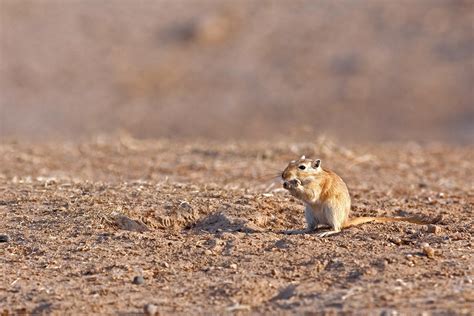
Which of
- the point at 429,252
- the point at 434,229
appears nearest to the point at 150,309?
the point at 429,252

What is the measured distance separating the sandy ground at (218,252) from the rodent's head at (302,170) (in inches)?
15.7

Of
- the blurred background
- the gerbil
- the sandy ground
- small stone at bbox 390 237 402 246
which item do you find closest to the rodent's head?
the gerbil

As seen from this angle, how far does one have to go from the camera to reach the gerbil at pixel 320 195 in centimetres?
672

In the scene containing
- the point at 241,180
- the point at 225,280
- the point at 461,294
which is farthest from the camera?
the point at 241,180

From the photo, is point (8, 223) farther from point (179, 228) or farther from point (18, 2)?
point (18, 2)

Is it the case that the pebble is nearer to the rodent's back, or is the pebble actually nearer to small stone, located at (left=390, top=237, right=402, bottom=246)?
small stone, located at (left=390, top=237, right=402, bottom=246)

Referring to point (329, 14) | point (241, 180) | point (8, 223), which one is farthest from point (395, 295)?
point (329, 14)

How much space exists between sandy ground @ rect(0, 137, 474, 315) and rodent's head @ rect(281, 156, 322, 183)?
15.7 inches

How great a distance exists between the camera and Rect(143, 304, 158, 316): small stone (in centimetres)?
512

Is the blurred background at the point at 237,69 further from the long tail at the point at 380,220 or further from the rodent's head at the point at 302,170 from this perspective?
the rodent's head at the point at 302,170

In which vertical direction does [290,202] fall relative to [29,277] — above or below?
above

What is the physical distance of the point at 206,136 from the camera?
20.6 m

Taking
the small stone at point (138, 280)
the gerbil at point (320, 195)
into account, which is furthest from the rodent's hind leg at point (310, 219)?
the small stone at point (138, 280)

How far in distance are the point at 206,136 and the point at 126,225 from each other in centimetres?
1371
